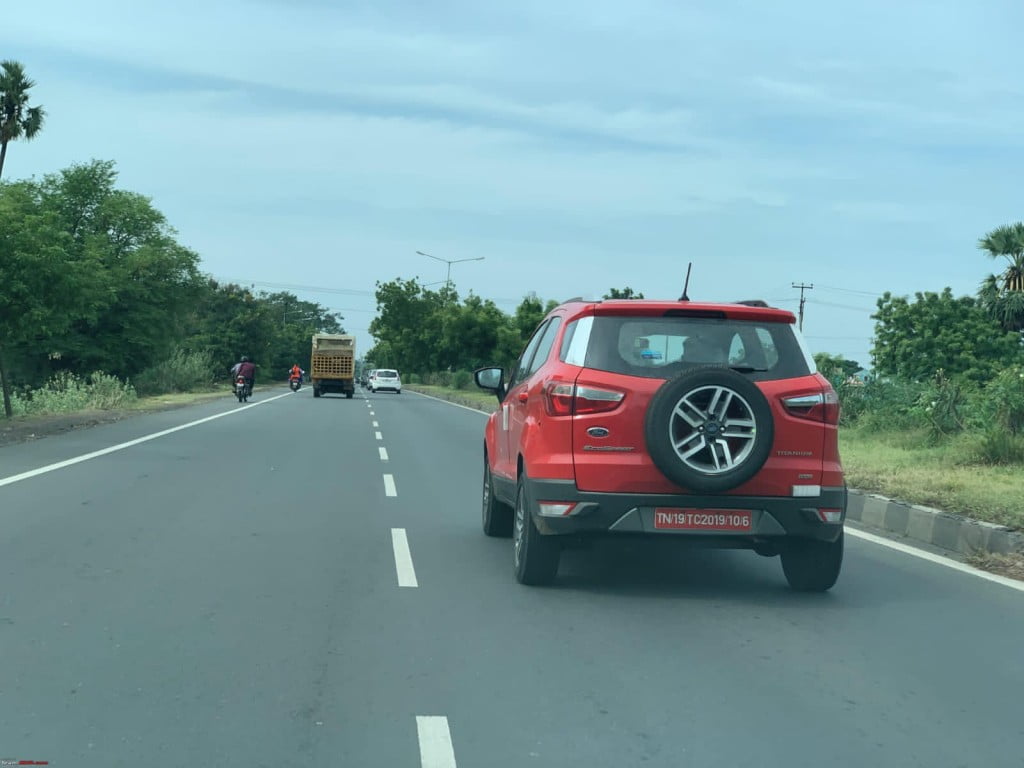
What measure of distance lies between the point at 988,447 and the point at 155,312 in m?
41.4

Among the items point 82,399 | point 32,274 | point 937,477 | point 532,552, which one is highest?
point 32,274

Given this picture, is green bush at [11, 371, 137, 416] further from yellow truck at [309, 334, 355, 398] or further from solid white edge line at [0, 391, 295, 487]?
yellow truck at [309, 334, 355, 398]

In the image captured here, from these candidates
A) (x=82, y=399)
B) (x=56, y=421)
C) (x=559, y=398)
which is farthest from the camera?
(x=82, y=399)

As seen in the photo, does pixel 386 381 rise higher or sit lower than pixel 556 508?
lower

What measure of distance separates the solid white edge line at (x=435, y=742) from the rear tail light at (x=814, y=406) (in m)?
3.18

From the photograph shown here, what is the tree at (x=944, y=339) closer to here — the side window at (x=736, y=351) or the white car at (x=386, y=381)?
the white car at (x=386, y=381)

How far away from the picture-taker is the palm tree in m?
50.6

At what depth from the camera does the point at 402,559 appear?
8648 millimetres

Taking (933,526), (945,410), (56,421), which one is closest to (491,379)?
(933,526)

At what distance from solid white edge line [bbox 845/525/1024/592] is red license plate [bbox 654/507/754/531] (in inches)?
90.5

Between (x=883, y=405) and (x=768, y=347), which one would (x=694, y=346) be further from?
(x=883, y=405)

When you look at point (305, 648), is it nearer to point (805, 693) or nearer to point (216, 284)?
point (805, 693)

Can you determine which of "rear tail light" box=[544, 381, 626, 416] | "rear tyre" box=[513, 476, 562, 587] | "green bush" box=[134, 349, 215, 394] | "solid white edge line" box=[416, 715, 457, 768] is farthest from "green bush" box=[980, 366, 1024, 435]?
"green bush" box=[134, 349, 215, 394]

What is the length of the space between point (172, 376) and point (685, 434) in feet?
163
